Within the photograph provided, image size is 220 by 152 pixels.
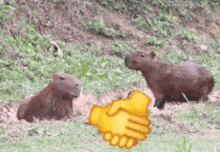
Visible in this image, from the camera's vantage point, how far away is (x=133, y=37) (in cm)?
1070

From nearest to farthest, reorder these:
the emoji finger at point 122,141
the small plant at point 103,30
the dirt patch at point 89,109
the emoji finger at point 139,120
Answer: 1. the emoji finger at point 122,141
2. the emoji finger at point 139,120
3. the dirt patch at point 89,109
4. the small plant at point 103,30

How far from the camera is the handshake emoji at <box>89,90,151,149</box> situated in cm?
298

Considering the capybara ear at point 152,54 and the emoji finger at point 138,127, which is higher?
the capybara ear at point 152,54

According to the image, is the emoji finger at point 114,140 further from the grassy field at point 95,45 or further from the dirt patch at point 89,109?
the dirt patch at point 89,109

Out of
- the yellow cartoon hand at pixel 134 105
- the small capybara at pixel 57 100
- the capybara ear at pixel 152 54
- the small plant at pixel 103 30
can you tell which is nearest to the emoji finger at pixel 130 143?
the yellow cartoon hand at pixel 134 105

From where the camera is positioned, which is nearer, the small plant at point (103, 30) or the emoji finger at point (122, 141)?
the emoji finger at point (122, 141)

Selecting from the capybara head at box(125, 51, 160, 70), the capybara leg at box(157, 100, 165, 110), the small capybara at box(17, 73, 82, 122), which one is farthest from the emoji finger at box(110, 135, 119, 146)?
the capybara leg at box(157, 100, 165, 110)

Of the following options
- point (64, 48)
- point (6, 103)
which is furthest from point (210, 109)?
point (64, 48)

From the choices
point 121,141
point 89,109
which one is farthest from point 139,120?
point 89,109

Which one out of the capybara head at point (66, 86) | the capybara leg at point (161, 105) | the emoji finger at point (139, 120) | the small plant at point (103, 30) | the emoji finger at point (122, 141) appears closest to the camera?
the emoji finger at point (122, 141)

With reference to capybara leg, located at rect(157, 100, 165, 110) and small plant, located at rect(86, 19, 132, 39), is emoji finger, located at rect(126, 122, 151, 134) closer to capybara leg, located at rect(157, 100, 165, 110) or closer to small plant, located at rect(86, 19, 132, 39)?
capybara leg, located at rect(157, 100, 165, 110)

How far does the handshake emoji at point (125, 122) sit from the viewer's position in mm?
2977

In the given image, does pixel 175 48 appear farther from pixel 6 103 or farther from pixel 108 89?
pixel 6 103

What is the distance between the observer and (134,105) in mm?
3131
